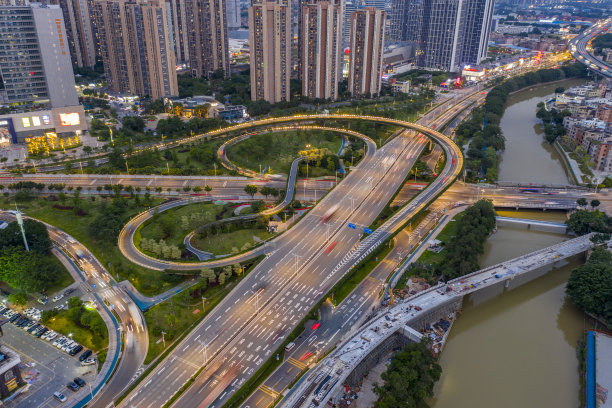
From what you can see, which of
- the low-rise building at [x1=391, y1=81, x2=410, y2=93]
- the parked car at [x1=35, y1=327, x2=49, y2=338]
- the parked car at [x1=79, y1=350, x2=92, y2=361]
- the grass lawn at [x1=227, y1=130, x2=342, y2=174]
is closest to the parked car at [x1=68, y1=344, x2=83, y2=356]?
the parked car at [x1=79, y1=350, x2=92, y2=361]

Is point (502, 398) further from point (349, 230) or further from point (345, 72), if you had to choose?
point (345, 72)

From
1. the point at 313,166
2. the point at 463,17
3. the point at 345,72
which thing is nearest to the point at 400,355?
the point at 313,166

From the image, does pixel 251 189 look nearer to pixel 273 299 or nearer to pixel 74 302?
pixel 273 299

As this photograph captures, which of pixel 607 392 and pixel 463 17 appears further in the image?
pixel 463 17

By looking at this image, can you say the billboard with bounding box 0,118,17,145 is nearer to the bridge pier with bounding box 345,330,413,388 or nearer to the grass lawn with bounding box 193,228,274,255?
the grass lawn with bounding box 193,228,274,255

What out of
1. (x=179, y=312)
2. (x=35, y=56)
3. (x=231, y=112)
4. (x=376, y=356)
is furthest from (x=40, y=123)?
(x=376, y=356)

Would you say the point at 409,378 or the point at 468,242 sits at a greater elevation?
the point at 468,242
